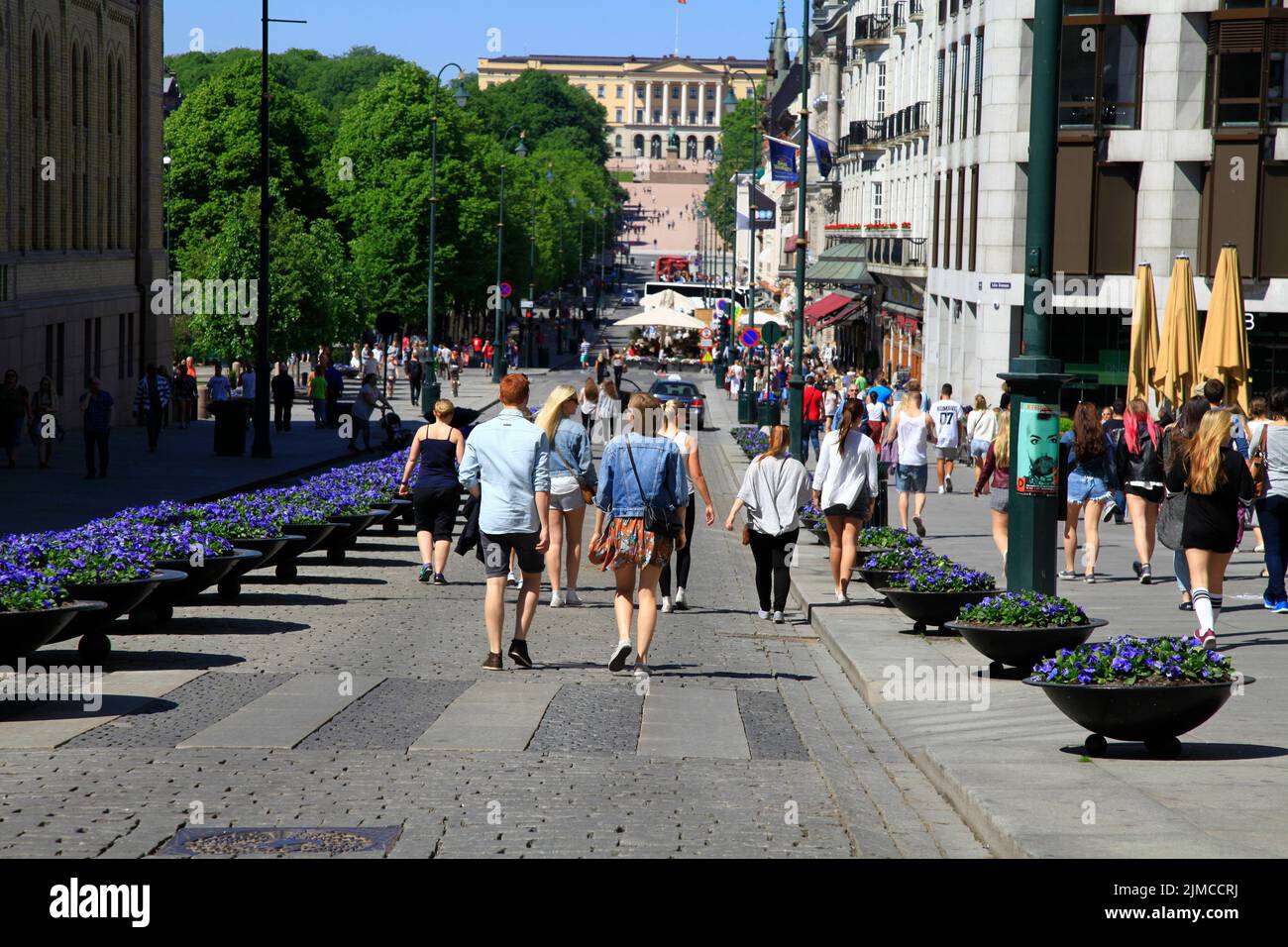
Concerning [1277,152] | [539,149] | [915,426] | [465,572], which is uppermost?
[539,149]

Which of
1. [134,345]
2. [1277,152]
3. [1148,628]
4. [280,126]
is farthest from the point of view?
[280,126]

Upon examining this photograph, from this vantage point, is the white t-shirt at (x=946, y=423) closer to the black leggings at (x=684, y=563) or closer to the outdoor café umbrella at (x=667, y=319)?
the black leggings at (x=684, y=563)

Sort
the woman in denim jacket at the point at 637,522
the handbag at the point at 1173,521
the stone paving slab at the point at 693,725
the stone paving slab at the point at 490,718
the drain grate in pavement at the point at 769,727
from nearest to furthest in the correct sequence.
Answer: the stone paving slab at the point at 490,718
the stone paving slab at the point at 693,725
the drain grate in pavement at the point at 769,727
the woman in denim jacket at the point at 637,522
the handbag at the point at 1173,521

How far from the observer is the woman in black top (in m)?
13.1

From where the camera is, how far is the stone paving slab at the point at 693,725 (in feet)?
31.8

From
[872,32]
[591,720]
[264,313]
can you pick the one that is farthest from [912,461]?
[872,32]

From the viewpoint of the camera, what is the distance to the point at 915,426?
2303 centimetres

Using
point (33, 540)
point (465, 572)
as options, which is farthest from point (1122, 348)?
point (33, 540)

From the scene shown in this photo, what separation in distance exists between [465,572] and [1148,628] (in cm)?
756

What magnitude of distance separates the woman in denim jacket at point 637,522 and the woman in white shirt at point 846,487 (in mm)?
4235

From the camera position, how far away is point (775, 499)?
50.7 feet

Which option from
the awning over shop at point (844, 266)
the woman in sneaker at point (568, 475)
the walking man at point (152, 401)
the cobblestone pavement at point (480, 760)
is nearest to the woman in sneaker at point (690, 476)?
the woman in sneaker at point (568, 475)

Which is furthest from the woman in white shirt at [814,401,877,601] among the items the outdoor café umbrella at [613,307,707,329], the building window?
the outdoor café umbrella at [613,307,707,329]
